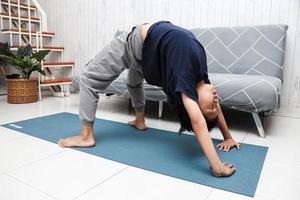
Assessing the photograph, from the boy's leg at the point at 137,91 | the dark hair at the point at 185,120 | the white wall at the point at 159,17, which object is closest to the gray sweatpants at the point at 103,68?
the boy's leg at the point at 137,91

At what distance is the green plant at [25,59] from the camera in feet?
8.84

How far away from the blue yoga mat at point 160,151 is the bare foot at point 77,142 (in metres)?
0.04

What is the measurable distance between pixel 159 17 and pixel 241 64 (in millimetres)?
1160

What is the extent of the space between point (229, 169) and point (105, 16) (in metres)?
2.77

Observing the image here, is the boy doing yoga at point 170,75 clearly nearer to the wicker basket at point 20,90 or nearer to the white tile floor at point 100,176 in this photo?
the white tile floor at point 100,176

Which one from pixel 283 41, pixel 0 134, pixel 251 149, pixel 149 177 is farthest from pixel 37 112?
pixel 283 41

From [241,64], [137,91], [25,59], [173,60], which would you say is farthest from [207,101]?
[25,59]

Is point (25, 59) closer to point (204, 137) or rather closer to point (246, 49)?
point (246, 49)

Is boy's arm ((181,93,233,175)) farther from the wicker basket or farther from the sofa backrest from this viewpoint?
the wicker basket

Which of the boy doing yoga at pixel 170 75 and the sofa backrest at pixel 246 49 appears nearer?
the boy doing yoga at pixel 170 75

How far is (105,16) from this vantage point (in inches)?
133

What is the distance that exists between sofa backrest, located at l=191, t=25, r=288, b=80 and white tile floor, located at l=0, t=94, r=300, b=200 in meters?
0.62

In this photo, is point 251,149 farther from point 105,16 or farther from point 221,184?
point 105,16

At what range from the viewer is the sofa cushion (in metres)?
1.61
